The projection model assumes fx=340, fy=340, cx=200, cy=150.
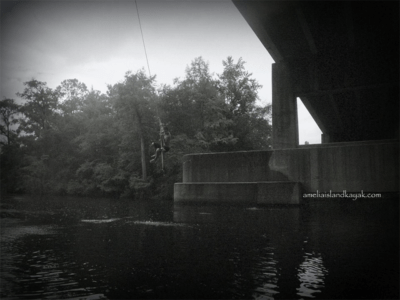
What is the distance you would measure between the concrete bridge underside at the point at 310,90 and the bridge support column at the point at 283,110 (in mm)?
50

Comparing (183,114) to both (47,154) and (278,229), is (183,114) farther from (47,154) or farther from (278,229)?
(278,229)

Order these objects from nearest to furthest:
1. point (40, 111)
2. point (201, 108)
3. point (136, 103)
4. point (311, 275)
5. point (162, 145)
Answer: point (311, 275)
point (162, 145)
point (201, 108)
point (136, 103)
point (40, 111)

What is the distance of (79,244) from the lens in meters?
7.00

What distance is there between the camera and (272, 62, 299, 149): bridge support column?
56.7ft

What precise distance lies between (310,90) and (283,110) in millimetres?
1734

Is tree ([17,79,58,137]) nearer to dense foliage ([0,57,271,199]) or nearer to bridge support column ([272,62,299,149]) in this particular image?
dense foliage ([0,57,271,199])

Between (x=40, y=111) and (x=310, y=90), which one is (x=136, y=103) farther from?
(x=310, y=90)

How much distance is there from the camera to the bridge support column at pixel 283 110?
17297 mm

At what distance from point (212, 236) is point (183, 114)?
34.4 meters

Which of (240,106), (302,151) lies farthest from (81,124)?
(302,151)

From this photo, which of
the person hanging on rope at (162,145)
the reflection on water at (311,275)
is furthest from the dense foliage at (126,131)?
the reflection on water at (311,275)

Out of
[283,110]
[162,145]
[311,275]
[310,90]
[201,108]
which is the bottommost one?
[311,275]

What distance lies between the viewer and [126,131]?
44.3 metres

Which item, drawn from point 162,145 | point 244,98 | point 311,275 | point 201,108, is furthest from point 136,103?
point 311,275
